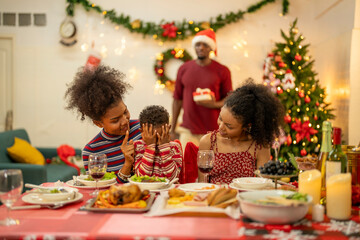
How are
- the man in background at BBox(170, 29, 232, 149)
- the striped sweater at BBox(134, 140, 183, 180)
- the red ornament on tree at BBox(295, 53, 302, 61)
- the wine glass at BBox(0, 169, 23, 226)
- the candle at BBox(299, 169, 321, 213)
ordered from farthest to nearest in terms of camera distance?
the red ornament on tree at BBox(295, 53, 302, 61) → the man in background at BBox(170, 29, 232, 149) → the striped sweater at BBox(134, 140, 183, 180) → the candle at BBox(299, 169, 321, 213) → the wine glass at BBox(0, 169, 23, 226)

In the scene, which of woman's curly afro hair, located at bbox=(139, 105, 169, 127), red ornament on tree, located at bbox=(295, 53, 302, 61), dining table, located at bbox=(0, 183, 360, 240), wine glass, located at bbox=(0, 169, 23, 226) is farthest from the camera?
red ornament on tree, located at bbox=(295, 53, 302, 61)

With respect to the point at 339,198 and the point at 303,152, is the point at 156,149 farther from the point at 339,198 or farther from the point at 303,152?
the point at 303,152

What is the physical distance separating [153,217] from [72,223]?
27 cm

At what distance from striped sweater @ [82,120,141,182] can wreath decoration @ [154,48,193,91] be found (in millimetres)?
3297

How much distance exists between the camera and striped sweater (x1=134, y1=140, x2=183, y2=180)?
204 centimetres

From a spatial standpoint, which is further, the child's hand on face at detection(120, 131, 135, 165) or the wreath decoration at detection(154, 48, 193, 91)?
the wreath decoration at detection(154, 48, 193, 91)

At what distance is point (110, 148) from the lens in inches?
94.2

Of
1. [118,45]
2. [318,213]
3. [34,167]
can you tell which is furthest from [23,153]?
[318,213]

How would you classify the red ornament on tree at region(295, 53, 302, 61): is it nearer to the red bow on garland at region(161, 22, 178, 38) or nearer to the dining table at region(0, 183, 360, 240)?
the red bow on garland at region(161, 22, 178, 38)

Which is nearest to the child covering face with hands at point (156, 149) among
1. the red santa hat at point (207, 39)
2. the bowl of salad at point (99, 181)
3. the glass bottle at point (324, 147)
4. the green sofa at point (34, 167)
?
the bowl of salad at point (99, 181)

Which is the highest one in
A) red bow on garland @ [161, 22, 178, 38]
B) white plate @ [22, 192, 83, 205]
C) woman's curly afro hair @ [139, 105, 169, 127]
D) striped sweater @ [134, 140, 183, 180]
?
red bow on garland @ [161, 22, 178, 38]

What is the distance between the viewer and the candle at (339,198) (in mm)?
1374

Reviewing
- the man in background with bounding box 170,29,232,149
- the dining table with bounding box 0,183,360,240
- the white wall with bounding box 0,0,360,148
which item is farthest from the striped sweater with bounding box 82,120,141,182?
the white wall with bounding box 0,0,360,148

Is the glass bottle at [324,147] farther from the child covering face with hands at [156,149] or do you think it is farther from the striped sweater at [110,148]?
the striped sweater at [110,148]
